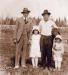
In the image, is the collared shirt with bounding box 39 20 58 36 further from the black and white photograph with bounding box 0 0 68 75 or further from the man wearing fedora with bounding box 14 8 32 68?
the man wearing fedora with bounding box 14 8 32 68

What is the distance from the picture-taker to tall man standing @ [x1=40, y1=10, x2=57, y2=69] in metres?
4.29

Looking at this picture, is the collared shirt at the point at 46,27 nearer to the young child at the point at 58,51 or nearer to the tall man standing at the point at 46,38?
the tall man standing at the point at 46,38

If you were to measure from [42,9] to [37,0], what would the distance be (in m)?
0.12

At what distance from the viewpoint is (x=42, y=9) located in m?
4.39

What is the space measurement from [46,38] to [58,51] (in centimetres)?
19

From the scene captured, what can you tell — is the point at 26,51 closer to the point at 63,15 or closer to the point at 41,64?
the point at 41,64

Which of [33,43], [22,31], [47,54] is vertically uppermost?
[22,31]

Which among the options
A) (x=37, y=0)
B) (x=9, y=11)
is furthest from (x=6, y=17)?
(x=37, y=0)

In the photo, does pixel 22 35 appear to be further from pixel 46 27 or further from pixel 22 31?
pixel 46 27

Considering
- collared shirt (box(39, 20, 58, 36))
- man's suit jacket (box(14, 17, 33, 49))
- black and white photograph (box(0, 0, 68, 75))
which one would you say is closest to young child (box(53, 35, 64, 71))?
black and white photograph (box(0, 0, 68, 75))

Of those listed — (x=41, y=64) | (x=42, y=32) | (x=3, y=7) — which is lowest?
(x=41, y=64)

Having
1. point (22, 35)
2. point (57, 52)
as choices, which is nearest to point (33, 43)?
point (22, 35)

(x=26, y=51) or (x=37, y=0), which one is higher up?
(x=37, y=0)

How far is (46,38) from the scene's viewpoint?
4.29 meters
